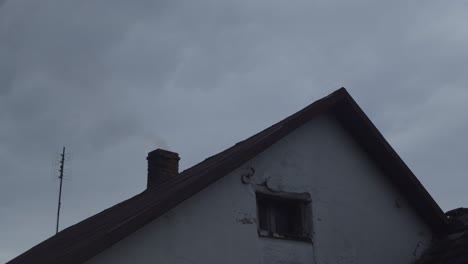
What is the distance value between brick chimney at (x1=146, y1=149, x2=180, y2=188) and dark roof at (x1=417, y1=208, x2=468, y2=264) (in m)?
6.31

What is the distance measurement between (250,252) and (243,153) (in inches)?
54.7

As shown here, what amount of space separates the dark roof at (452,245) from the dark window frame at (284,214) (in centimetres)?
219

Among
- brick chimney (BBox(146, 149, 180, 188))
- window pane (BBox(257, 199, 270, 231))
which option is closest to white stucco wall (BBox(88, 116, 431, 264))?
window pane (BBox(257, 199, 270, 231))

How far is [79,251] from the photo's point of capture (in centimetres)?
678

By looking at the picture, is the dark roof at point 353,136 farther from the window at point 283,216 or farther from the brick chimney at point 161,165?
the brick chimney at point 161,165

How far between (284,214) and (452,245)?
2807 millimetres

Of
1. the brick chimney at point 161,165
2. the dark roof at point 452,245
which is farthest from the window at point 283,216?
the brick chimney at point 161,165

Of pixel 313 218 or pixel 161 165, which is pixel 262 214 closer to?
pixel 313 218

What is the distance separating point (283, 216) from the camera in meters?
9.59

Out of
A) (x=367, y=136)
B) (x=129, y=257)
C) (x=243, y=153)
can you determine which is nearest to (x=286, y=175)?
(x=243, y=153)

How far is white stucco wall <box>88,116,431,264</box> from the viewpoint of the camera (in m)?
7.95

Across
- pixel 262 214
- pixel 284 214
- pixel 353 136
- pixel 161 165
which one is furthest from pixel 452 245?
pixel 161 165

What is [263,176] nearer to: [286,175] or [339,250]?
[286,175]

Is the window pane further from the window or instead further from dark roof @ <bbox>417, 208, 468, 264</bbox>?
dark roof @ <bbox>417, 208, 468, 264</bbox>
